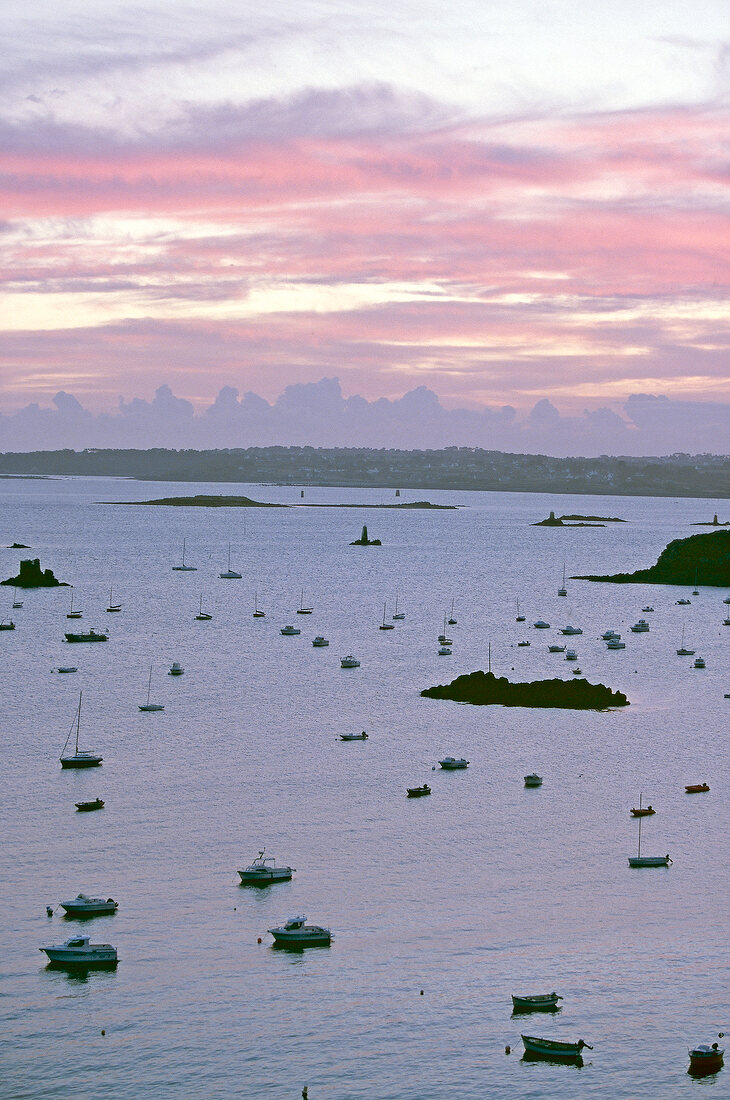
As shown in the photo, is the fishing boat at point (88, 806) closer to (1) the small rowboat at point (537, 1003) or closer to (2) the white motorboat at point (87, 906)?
(2) the white motorboat at point (87, 906)

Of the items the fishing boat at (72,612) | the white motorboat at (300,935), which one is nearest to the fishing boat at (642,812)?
the white motorboat at (300,935)

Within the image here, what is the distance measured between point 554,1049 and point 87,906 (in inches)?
681

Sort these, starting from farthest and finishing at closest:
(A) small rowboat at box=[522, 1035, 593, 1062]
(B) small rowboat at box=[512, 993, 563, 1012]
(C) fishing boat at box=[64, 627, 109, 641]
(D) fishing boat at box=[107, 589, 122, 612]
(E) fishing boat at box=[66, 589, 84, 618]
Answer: (D) fishing boat at box=[107, 589, 122, 612] → (E) fishing boat at box=[66, 589, 84, 618] → (C) fishing boat at box=[64, 627, 109, 641] → (B) small rowboat at box=[512, 993, 563, 1012] → (A) small rowboat at box=[522, 1035, 593, 1062]

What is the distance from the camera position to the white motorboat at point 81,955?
139ft

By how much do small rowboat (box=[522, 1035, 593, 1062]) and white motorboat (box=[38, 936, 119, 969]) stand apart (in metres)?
13.8

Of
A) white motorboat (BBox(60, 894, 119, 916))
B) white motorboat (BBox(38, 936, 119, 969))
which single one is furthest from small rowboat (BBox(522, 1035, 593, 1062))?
white motorboat (BBox(60, 894, 119, 916))

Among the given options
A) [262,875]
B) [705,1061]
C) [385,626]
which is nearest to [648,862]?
[262,875]

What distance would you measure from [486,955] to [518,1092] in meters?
8.03

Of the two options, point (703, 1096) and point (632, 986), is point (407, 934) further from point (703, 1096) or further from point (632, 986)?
point (703, 1096)

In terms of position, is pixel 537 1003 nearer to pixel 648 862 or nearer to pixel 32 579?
pixel 648 862

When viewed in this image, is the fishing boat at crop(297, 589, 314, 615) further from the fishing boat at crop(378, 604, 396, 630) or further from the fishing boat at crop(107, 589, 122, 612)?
the fishing boat at crop(107, 589, 122, 612)

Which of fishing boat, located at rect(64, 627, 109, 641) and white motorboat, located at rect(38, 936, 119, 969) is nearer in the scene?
white motorboat, located at rect(38, 936, 119, 969)

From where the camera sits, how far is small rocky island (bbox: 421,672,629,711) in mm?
90000

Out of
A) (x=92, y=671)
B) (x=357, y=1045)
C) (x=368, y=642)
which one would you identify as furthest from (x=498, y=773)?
(x=368, y=642)
